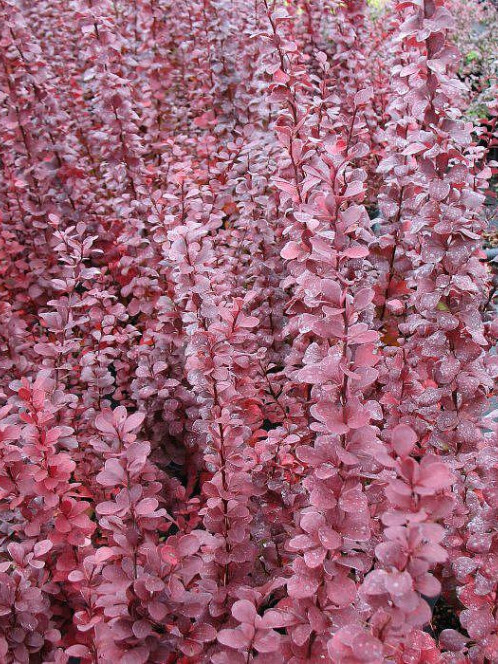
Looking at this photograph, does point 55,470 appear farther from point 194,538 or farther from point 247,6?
point 247,6

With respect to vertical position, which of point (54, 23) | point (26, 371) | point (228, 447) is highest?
point (54, 23)

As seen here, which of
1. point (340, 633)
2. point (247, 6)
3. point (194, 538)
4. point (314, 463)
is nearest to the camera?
point (340, 633)

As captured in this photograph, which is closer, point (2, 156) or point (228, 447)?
point (228, 447)

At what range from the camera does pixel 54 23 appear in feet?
15.4

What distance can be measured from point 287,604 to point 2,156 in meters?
3.25

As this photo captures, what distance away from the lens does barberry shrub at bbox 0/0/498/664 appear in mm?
1187

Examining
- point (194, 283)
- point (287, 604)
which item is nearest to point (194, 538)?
point (287, 604)

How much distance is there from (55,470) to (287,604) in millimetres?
692

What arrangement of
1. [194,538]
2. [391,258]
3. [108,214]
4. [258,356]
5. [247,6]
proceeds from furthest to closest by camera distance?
[247,6]
[108,214]
[391,258]
[258,356]
[194,538]

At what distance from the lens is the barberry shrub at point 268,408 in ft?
3.89

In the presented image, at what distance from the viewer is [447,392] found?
168 cm

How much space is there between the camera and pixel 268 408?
225 centimetres

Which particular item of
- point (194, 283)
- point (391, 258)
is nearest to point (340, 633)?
point (194, 283)

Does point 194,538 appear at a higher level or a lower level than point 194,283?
lower
